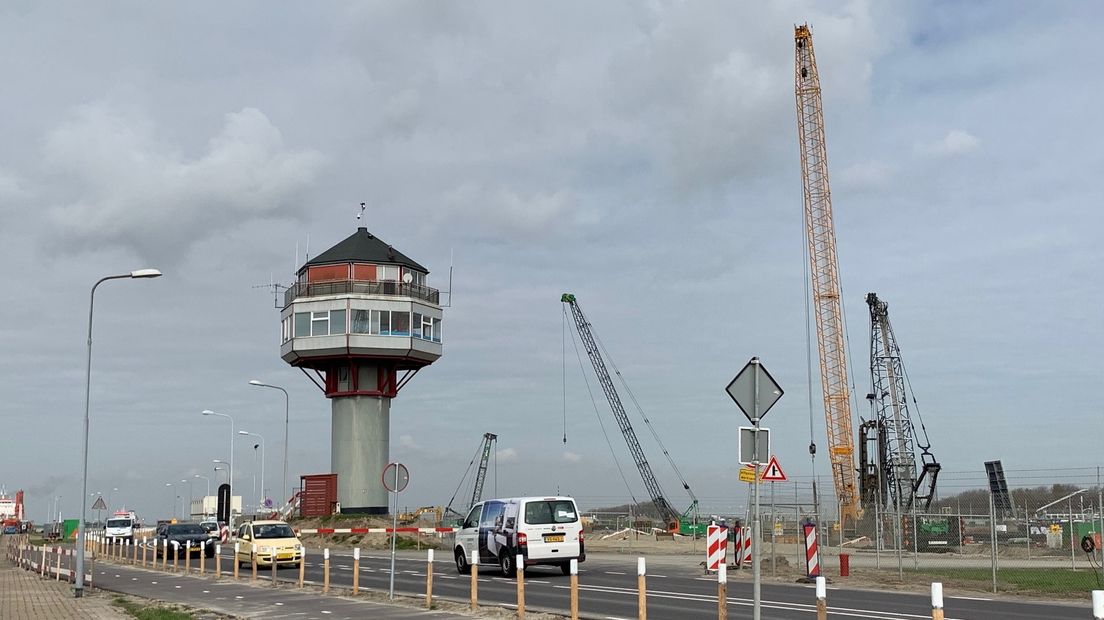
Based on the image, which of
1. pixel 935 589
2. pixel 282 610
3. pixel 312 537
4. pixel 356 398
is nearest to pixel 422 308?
pixel 356 398

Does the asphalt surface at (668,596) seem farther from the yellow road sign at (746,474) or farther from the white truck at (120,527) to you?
the white truck at (120,527)

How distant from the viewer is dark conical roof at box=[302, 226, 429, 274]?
65812 millimetres

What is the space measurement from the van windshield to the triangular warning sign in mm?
10988

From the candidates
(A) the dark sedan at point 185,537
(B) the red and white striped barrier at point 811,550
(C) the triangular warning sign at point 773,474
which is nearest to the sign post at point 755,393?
(C) the triangular warning sign at point 773,474

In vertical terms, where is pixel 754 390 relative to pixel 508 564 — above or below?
above

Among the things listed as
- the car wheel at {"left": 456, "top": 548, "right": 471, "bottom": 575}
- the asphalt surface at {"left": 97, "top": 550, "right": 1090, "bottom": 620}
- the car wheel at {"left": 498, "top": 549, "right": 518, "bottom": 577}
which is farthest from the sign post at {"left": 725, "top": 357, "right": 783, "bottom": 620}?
the car wheel at {"left": 456, "top": 548, "right": 471, "bottom": 575}

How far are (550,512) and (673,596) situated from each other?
18.2 feet

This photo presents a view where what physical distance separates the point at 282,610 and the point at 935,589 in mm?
14328

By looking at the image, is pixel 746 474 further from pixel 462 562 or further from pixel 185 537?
pixel 185 537

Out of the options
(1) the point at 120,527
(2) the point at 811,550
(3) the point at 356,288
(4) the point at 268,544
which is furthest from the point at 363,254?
(2) the point at 811,550

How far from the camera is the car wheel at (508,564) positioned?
29359 mm

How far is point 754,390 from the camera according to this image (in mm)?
13789

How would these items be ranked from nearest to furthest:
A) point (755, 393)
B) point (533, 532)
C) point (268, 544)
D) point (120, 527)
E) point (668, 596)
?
point (755, 393), point (668, 596), point (533, 532), point (268, 544), point (120, 527)

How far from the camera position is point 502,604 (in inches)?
846
